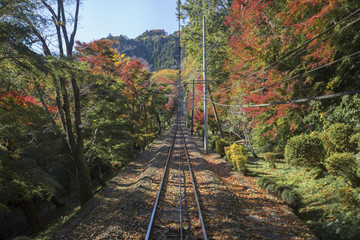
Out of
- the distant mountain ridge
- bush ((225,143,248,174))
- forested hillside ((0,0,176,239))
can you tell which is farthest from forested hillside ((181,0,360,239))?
the distant mountain ridge

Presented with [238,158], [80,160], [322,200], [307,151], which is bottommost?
[322,200]

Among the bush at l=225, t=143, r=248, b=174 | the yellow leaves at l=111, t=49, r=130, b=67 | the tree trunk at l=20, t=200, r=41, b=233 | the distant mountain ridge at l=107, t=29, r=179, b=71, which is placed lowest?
the tree trunk at l=20, t=200, r=41, b=233

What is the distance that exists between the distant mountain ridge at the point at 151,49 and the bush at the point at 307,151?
399 ft

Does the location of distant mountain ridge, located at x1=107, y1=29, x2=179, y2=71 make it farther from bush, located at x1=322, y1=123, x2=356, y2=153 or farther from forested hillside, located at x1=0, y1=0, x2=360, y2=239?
bush, located at x1=322, y1=123, x2=356, y2=153

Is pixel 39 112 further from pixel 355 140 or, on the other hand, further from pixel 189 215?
pixel 355 140

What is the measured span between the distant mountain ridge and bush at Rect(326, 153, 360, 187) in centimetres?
12363

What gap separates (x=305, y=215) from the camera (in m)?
6.94

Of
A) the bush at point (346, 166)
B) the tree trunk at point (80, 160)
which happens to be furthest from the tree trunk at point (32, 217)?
the bush at point (346, 166)

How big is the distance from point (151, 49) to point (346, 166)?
6345 inches

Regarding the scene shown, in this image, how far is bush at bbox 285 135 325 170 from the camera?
832cm

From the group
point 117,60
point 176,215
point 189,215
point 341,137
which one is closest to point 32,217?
point 176,215

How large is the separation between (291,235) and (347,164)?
125 inches

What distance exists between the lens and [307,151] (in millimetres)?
8352

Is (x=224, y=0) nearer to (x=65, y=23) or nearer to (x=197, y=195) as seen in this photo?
(x=65, y=23)
